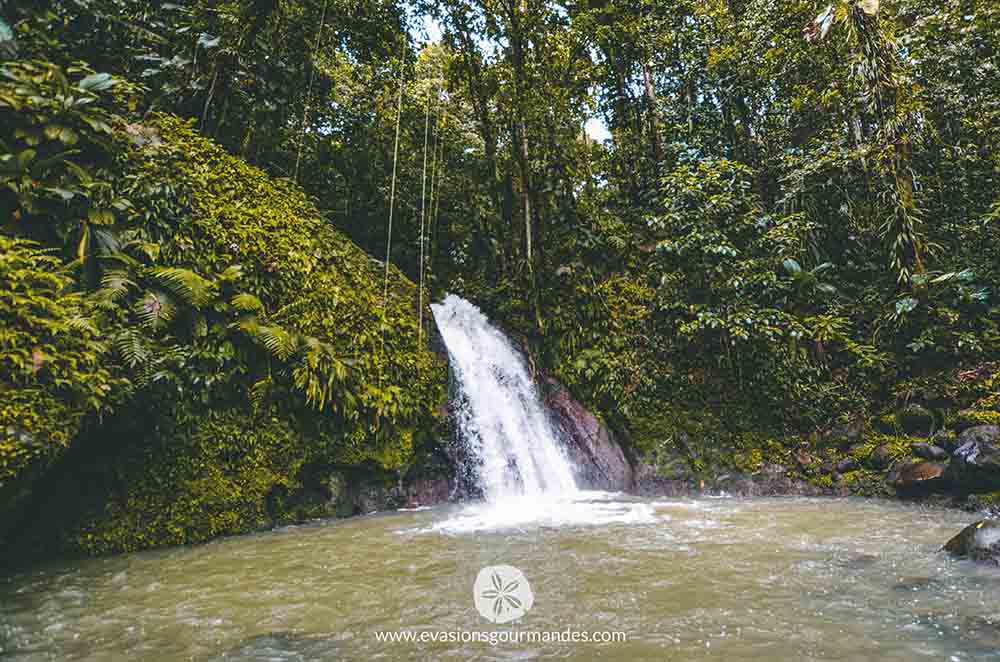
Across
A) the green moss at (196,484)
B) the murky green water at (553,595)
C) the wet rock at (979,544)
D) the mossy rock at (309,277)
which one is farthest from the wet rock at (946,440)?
the green moss at (196,484)

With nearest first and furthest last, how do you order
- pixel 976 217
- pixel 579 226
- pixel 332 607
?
pixel 332 607 → pixel 976 217 → pixel 579 226

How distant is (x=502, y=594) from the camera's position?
3750mm

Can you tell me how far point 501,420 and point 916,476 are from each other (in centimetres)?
584

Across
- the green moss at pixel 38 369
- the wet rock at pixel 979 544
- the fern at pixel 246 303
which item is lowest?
the wet rock at pixel 979 544

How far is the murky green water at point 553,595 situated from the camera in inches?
108

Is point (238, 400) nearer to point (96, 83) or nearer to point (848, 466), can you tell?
point (96, 83)

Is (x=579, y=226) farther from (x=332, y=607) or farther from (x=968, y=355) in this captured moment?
(x=332, y=607)

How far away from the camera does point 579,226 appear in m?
12.0

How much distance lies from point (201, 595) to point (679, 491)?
6.90m

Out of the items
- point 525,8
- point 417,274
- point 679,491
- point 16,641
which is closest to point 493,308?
point 417,274

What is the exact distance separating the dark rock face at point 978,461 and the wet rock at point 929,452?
0.36 m

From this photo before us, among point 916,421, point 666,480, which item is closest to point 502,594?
point 666,480

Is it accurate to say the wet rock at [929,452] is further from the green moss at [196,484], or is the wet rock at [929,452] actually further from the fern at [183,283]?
the fern at [183,283]

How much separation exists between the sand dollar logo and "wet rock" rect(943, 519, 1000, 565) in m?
3.31
